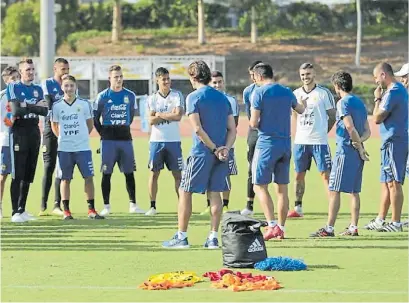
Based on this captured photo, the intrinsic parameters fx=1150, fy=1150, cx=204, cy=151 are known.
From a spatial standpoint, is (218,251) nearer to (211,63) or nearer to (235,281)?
(235,281)

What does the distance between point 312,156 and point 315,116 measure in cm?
60

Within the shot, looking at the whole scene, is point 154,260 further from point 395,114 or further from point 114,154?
point 114,154

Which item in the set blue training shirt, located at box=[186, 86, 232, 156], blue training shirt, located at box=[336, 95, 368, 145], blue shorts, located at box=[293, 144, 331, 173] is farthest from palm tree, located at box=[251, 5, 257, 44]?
blue training shirt, located at box=[186, 86, 232, 156]

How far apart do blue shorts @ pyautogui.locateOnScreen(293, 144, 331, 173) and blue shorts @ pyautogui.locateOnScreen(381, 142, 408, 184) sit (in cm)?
143

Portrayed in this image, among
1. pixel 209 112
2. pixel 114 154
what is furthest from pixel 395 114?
pixel 114 154

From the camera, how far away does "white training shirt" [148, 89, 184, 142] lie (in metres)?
15.9

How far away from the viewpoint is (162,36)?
6606 centimetres

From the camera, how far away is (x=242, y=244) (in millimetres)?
11039

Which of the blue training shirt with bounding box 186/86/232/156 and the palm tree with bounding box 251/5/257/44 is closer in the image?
the blue training shirt with bounding box 186/86/232/156

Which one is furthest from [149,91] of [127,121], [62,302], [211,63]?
[62,302]

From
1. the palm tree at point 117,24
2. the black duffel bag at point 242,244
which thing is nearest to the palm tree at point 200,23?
the palm tree at point 117,24

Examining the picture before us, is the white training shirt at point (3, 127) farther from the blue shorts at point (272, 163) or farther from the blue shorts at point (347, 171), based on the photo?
the blue shorts at point (347, 171)

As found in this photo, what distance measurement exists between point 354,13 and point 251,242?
5837cm

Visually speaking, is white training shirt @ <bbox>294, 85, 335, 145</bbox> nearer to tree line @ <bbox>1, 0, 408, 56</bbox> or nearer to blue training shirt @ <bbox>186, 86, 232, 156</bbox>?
blue training shirt @ <bbox>186, 86, 232, 156</bbox>
